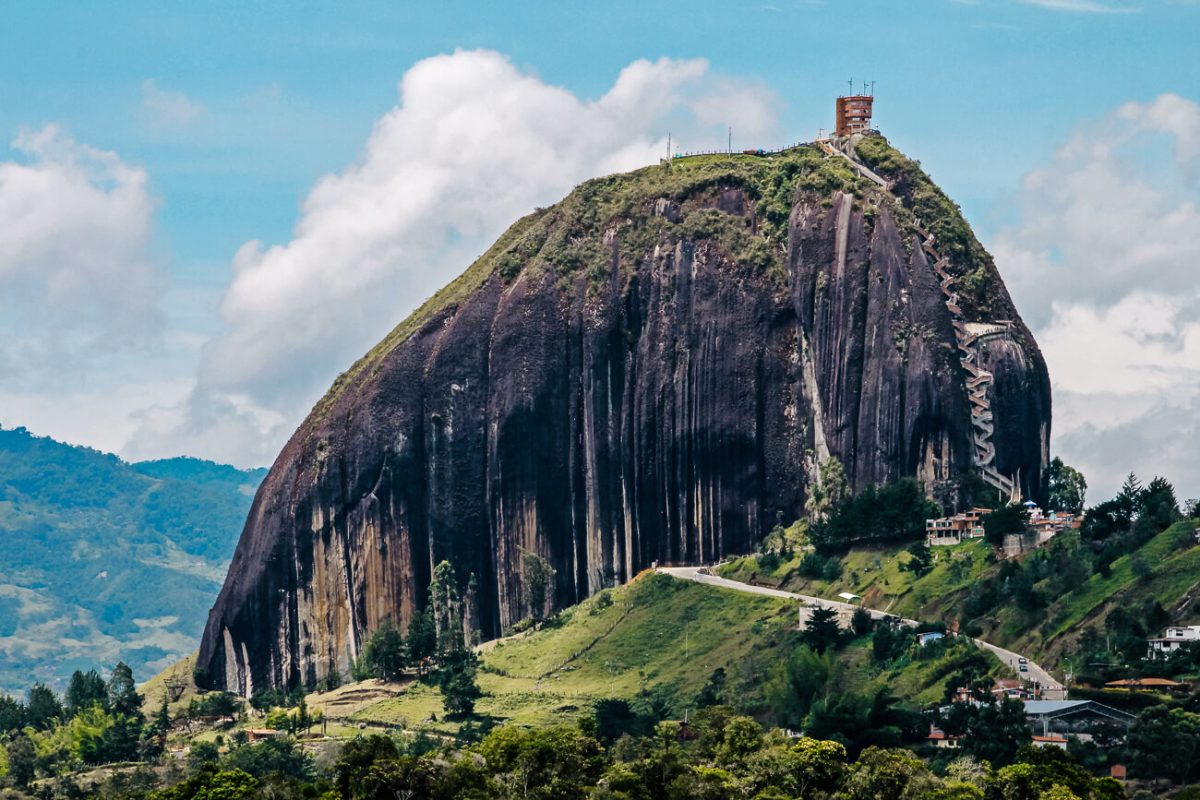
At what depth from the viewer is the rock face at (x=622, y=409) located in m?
176

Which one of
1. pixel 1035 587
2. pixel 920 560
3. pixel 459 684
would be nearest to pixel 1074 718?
pixel 1035 587

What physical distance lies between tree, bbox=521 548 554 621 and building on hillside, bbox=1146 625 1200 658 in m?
62.9

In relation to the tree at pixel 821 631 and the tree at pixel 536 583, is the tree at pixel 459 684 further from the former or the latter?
the tree at pixel 821 631

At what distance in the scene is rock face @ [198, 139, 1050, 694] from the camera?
579ft

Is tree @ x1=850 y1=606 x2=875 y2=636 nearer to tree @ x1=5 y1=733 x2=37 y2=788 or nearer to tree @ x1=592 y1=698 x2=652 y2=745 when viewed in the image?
tree @ x1=592 y1=698 x2=652 y2=745

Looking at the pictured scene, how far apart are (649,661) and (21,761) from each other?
4360 centimetres

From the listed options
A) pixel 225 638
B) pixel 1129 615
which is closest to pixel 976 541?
pixel 1129 615

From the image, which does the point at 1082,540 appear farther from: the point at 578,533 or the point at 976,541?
the point at 578,533

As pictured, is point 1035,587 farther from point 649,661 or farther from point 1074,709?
point 649,661

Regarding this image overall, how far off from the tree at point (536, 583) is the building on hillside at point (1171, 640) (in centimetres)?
6286

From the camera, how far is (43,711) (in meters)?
177

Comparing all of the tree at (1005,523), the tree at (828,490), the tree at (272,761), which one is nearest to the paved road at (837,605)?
the tree at (1005,523)

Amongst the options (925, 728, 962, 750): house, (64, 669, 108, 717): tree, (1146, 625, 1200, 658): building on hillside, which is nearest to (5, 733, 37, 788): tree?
(64, 669, 108, 717): tree

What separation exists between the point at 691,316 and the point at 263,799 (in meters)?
78.2
